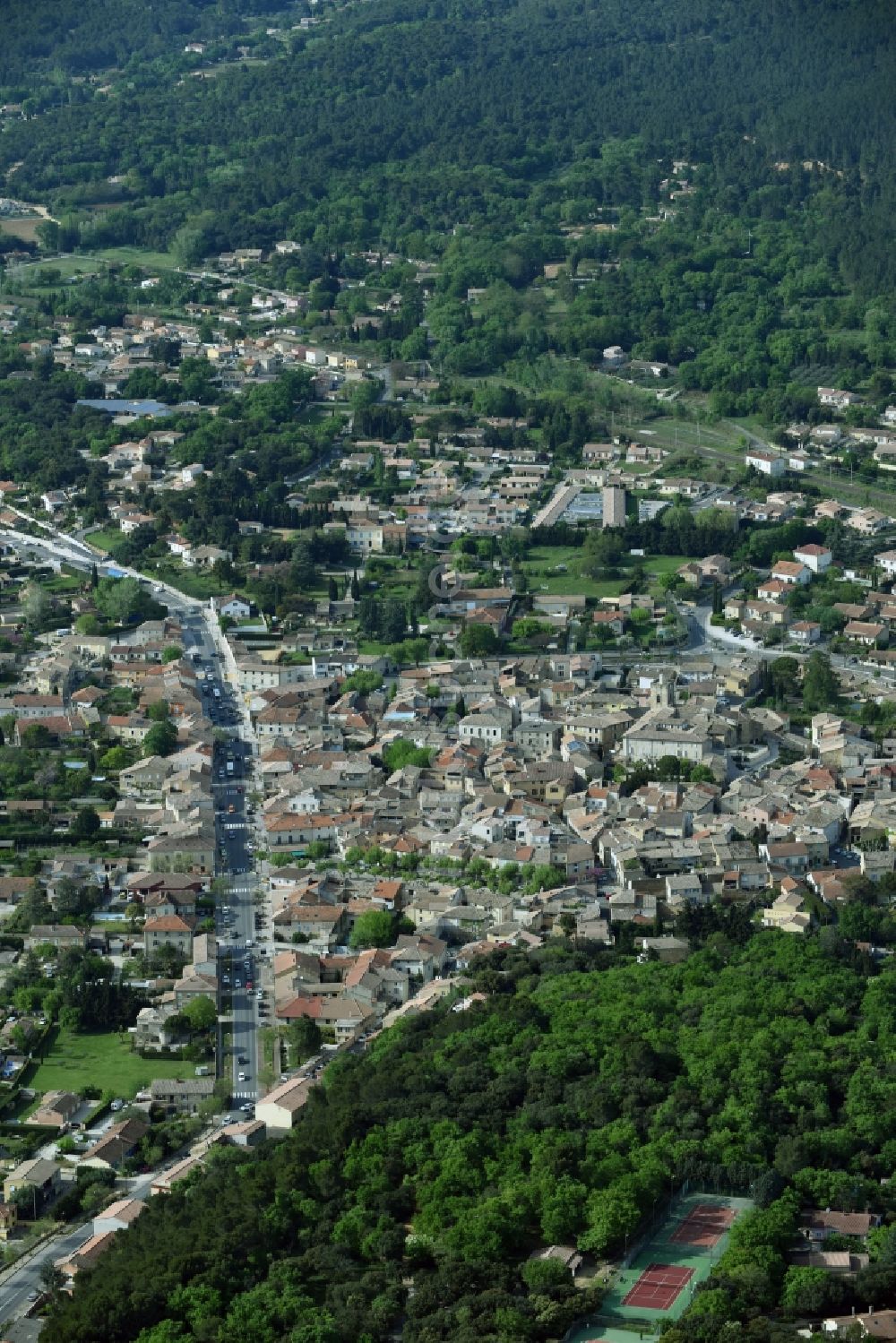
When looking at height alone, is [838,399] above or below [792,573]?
below

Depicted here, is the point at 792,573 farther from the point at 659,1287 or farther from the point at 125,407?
the point at 659,1287

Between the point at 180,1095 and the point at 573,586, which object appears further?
the point at 573,586

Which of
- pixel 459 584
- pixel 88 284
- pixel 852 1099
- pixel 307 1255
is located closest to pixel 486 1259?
pixel 307 1255

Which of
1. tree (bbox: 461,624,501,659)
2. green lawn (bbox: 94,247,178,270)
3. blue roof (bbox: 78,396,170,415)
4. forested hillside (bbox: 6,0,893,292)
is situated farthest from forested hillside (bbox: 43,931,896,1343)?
green lawn (bbox: 94,247,178,270)

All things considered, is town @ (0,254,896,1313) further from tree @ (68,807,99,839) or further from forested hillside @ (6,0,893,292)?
forested hillside @ (6,0,893,292)

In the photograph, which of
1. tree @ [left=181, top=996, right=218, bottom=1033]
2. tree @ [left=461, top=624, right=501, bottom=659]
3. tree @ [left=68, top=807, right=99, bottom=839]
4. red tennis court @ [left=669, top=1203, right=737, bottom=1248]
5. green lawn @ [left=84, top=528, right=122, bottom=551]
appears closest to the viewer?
red tennis court @ [left=669, top=1203, right=737, bottom=1248]

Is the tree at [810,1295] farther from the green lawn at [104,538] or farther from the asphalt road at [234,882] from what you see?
the green lawn at [104,538]

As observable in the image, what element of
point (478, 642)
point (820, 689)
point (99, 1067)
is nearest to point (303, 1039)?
point (99, 1067)
